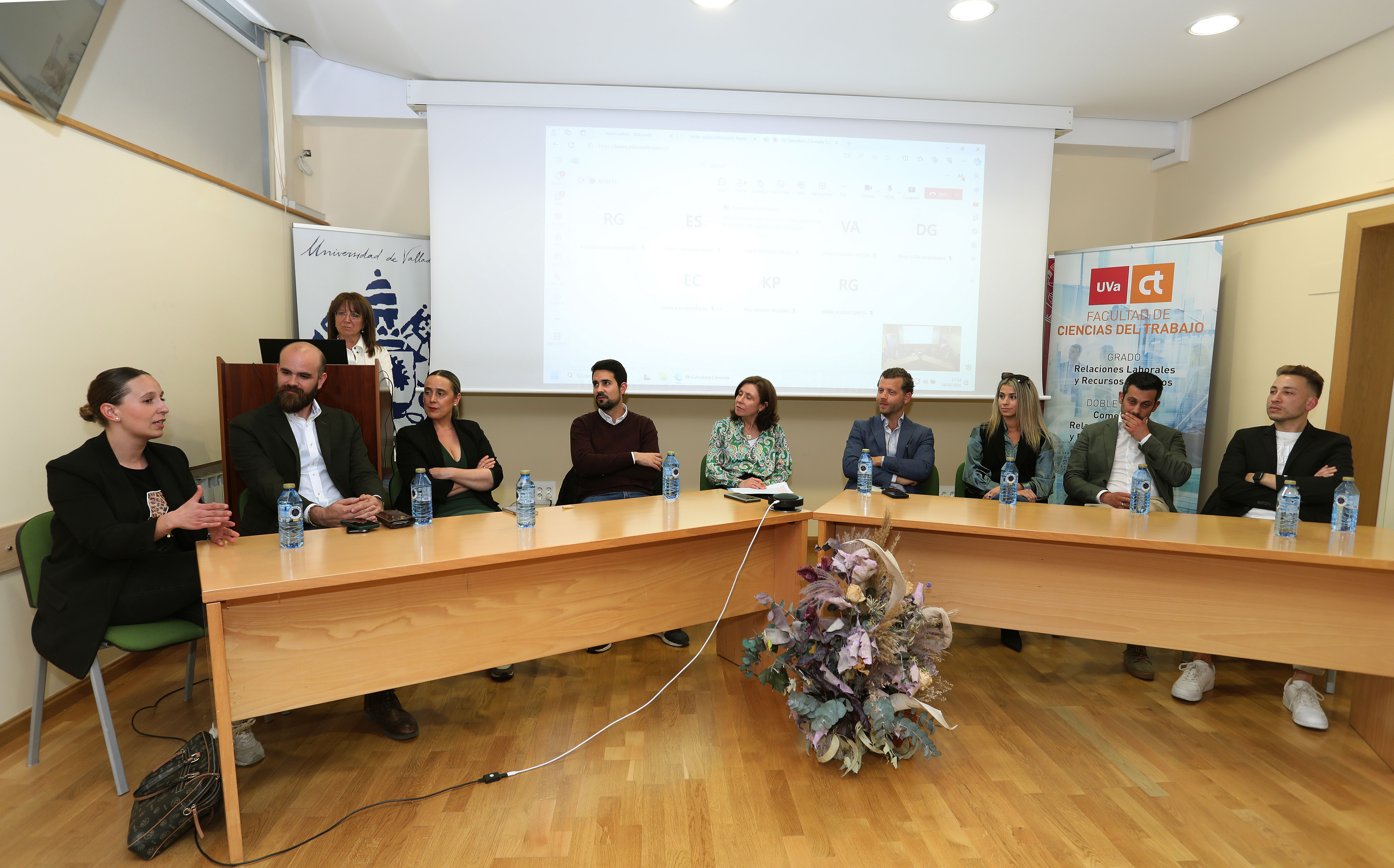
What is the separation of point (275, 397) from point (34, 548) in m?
0.97

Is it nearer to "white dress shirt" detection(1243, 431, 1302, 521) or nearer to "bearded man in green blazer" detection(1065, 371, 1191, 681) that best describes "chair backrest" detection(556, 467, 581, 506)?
"bearded man in green blazer" detection(1065, 371, 1191, 681)

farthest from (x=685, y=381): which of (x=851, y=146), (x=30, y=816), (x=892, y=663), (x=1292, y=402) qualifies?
(x=30, y=816)

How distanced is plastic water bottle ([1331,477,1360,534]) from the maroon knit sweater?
8.90 feet

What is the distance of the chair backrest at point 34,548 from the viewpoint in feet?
7.13

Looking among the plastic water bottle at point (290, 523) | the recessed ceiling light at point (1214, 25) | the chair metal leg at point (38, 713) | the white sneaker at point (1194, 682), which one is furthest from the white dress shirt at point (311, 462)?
the recessed ceiling light at point (1214, 25)

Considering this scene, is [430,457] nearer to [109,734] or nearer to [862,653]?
[109,734]

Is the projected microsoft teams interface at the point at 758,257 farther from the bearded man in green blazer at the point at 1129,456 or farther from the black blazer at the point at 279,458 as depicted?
the black blazer at the point at 279,458

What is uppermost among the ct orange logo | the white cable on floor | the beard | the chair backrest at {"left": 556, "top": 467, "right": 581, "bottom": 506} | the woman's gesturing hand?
the ct orange logo

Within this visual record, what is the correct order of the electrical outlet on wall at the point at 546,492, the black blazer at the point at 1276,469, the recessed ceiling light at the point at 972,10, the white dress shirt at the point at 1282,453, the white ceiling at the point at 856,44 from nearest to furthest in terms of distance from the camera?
1. the black blazer at the point at 1276,469
2. the white dress shirt at the point at 1282,453
3. the recessed ceiling light at the point at 972,10
4. the white ceiling at the point at 856,44
5. the electrical outlet on wall at the point at 546,492

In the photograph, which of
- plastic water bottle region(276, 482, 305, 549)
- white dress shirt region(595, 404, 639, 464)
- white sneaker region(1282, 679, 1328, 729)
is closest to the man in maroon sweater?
white dress shirt region(595, 404, 639, 464)

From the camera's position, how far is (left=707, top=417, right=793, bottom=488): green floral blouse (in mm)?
3666

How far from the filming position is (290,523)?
2127 millimetres

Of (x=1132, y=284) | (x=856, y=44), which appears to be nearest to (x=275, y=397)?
(x=856, y=44)

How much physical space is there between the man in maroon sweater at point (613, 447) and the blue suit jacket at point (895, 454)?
0.99m
